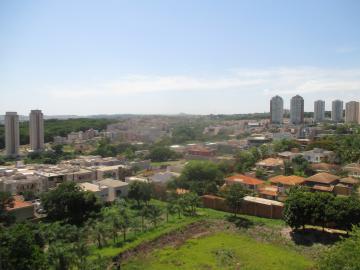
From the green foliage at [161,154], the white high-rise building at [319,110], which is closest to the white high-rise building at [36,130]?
the green foliage at [161,154]

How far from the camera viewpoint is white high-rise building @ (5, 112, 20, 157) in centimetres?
3355

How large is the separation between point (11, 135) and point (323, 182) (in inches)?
A: 1150

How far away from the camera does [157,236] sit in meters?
12.8

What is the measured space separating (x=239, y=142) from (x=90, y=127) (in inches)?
1021

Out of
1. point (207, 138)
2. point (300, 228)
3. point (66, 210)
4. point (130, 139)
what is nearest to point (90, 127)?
point (130, 139)

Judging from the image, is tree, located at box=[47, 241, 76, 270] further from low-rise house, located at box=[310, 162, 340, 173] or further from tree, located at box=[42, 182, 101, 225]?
low-rise house, located at box=[310, 162, 340, 173]

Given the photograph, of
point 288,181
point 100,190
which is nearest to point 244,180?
point 288,181

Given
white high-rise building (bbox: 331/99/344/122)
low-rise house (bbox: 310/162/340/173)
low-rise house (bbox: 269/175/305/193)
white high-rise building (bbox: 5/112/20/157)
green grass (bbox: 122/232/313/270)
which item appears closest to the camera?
green grass (bbox: 122/232/313/270)

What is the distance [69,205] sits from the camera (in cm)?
1423

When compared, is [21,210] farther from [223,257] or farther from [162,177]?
[223,257]

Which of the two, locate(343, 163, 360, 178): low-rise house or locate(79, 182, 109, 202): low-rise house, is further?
locate(343, 163, 360, 178): low-rise house

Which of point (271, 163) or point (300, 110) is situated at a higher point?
point (300, 110)

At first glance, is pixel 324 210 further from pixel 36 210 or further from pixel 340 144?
pixel 340 144

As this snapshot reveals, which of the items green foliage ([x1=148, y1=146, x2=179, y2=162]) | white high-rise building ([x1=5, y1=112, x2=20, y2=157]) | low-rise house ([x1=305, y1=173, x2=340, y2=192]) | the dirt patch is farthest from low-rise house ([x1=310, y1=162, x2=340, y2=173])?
white high-rise building ([x1=5, y1=112, x2=20, y2=157])
